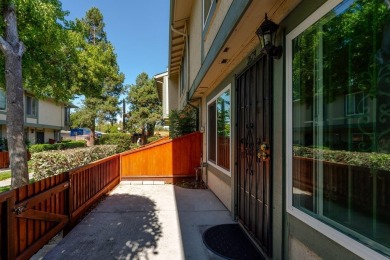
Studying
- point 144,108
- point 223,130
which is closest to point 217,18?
point 223,130

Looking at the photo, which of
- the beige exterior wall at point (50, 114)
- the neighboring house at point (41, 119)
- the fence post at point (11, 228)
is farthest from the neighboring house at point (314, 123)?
the beige exterior wall at point (50, 114)

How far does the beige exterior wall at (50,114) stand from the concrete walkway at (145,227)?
843 inches

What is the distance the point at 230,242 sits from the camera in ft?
12.2

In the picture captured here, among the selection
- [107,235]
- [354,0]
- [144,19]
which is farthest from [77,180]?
[144,19]

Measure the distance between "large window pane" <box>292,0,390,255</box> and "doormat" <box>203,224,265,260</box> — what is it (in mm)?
1294

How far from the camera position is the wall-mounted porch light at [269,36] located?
108 inches

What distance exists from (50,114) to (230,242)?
87.7ft

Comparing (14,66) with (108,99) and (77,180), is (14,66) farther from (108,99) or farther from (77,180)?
(108,99)

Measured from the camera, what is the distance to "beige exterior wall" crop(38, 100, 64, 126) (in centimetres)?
2347

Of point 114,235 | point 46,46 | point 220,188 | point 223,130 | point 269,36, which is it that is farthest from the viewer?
point 46,46

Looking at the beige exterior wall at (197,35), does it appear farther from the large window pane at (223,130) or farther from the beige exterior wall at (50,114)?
the beige exterior wall at (50,114)

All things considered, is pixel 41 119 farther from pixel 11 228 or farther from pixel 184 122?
pixel 11 228

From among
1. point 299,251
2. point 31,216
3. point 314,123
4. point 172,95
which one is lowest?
point 299,251

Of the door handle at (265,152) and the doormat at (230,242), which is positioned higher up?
the door handle at (265,152)
